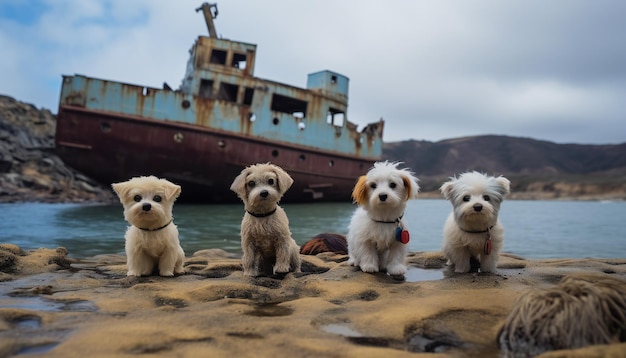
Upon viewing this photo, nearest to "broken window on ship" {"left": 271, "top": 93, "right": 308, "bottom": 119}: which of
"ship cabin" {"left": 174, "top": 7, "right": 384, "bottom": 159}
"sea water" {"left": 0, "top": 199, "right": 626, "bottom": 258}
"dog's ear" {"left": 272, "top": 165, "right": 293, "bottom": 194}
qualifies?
"ship cabin" {"left": 174, "top": 7, "right": 384, "bottom": 159}

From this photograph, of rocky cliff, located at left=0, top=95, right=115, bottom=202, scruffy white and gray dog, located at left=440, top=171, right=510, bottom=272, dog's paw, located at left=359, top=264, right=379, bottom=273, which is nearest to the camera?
scruffy white and gray dog, located at left=440, top=171, right=510, bottom=272

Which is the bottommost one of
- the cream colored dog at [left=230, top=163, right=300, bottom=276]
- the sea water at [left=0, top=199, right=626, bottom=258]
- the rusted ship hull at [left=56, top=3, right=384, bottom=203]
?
the sea water at [left=0, top=199, right=626, bottom=258]

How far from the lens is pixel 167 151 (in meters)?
15.1

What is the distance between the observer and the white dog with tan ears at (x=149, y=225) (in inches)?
144

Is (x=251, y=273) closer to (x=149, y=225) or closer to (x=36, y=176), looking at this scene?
(x=149, y=225)

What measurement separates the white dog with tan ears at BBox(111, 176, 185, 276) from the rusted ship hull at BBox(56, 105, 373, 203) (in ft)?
38.8

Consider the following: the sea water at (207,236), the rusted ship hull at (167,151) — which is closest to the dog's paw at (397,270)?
the sea water at (207,236)

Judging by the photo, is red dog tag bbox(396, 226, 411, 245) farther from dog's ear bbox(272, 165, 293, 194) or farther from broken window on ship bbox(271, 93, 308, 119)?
broken window on ship bbox(271, 93, 308, 119)

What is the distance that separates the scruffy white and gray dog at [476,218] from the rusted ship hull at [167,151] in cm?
1295

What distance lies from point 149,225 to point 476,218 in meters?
2.89

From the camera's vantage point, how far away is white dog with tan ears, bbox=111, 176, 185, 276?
3666mm

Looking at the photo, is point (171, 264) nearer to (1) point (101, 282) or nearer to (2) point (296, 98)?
(1) point (101, 282)

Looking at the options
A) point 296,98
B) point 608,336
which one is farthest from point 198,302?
point 296,98

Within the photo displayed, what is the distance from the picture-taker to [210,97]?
16.1m
